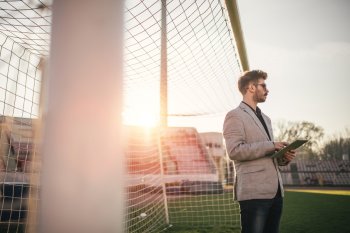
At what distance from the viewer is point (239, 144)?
7.30 ft

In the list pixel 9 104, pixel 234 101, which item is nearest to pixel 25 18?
pixel 9 104

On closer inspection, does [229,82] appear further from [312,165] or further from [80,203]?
[312,165]

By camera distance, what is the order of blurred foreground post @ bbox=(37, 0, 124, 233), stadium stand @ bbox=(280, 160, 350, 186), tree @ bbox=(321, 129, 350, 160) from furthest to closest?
tree @ bbox=(321, 129, 350, 160) → stadium stand @ bbox=(280, 160, 350, 186) → blurred foreground post @ bbox=(37, 0, 124, 233)

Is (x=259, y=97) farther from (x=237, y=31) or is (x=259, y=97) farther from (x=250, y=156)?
(x=237, y=31)

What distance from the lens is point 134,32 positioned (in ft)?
8.59

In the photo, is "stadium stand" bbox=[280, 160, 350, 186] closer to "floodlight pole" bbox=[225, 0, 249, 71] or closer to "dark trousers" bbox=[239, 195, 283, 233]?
"floodlight pole" bbox=[225, 0, 249, 71]

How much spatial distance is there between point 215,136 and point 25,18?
14582 mm

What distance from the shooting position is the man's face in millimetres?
2522

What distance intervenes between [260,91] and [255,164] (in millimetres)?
737

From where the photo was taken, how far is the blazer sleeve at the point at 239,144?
2135mm

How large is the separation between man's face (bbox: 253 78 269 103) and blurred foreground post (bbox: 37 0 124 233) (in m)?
2.23

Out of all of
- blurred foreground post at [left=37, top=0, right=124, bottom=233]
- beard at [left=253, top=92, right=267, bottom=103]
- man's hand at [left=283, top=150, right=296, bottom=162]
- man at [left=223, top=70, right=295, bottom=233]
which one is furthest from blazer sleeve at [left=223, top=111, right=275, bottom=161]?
blurred foreground post at [left=37, top=0, right=124, bottom=233]

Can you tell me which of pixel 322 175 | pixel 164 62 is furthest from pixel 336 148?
pixel 164 62

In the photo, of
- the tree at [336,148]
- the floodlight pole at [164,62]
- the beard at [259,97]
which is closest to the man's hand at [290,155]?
the beard at [259,97]
